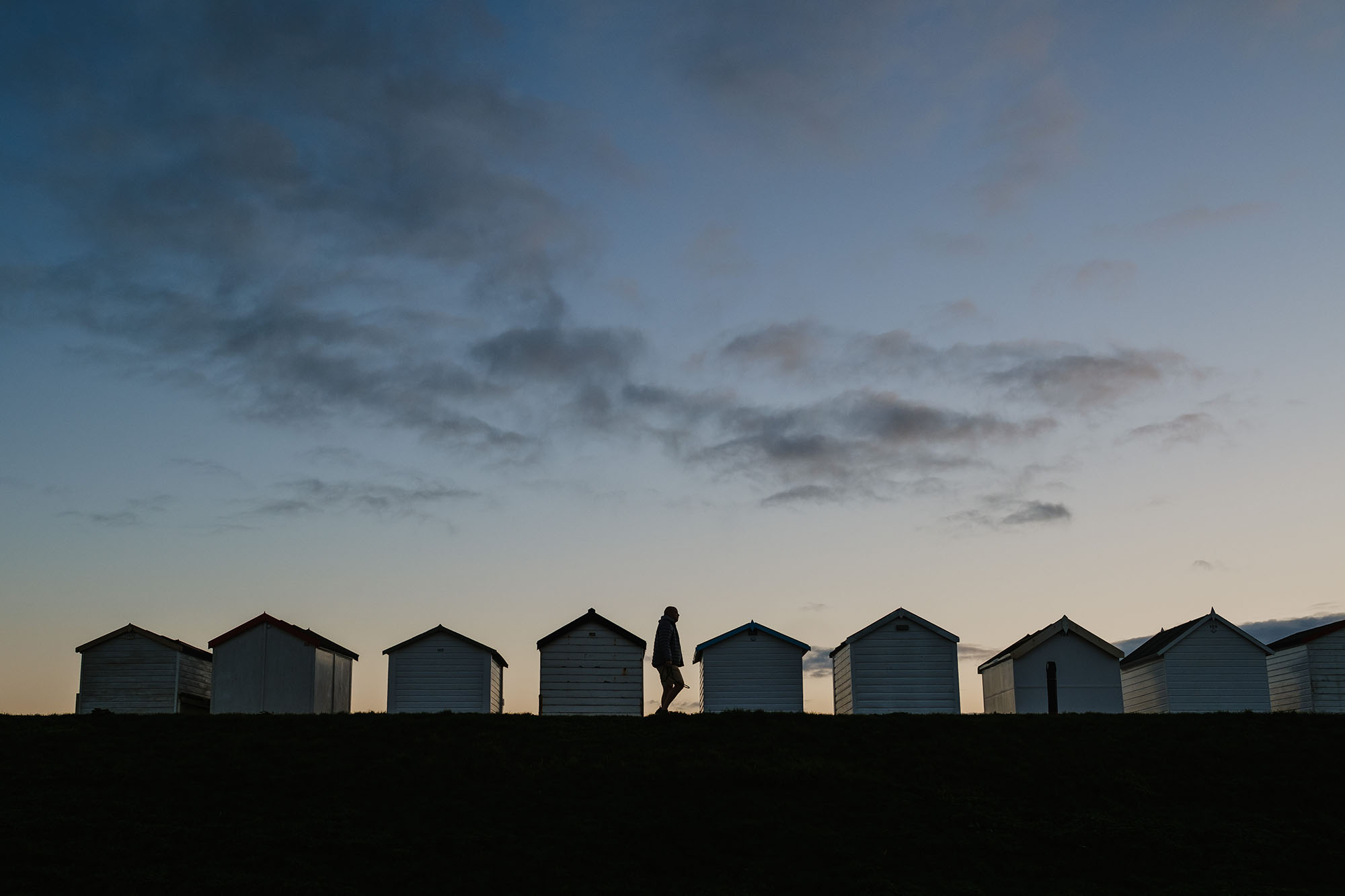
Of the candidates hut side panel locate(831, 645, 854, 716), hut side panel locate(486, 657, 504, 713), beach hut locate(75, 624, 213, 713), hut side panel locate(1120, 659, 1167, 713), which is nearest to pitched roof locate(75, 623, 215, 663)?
beach hut locate(75, 624, 213, 713)

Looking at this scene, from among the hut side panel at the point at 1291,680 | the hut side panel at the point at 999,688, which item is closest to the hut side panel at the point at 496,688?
the hut side panel at the point at 999,688

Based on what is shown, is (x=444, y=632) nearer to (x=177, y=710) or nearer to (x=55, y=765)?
(x=177, y=710)

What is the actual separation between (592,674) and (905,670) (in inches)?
440

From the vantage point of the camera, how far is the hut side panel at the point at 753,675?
42.6 meters

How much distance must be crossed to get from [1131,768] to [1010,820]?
535 cm

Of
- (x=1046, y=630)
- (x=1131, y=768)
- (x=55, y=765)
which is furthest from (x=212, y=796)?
(x=1046, y=630)

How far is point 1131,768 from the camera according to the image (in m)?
30.5

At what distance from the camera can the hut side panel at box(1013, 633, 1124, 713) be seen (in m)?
43.7

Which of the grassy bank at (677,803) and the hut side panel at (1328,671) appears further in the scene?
the hut side panel at (1328,671)

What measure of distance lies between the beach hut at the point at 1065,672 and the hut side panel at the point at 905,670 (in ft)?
12.1

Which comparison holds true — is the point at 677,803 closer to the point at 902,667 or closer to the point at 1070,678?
the point at 902,667

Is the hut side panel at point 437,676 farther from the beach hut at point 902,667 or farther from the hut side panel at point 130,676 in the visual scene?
the beach hut at point 902,667

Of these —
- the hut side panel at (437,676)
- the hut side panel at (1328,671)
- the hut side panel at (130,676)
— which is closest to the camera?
the hut side panel at (437,676)

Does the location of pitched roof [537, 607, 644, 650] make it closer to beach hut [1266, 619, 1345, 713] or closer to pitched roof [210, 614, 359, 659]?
pitched roof [210, 614, 359, 659]
